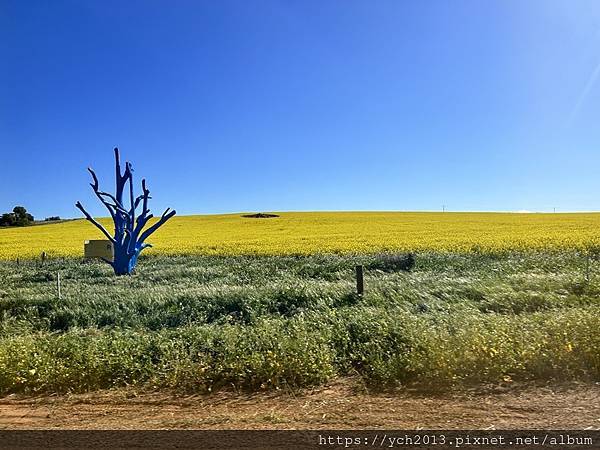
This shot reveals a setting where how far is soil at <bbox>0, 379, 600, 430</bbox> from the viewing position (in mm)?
4094

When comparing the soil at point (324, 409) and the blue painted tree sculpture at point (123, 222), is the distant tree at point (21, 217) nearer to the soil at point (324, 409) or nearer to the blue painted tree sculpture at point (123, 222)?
the blue painted tree sculpture at point (123, 222)

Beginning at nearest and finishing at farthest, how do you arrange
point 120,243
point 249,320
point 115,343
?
point 115,343
point 249,320
point 120,243

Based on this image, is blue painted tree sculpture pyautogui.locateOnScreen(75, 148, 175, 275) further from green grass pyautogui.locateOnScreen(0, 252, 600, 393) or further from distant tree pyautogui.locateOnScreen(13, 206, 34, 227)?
distant tree pyautogui.locateOnScreen(13, 206, 34, 227)

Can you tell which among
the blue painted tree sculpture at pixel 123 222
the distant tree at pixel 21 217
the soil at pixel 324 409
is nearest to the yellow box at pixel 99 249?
the blue painted tree sculpture at pixel 123 222

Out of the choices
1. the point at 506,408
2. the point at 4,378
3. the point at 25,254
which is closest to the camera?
the point at 506,408

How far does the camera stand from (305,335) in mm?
6645

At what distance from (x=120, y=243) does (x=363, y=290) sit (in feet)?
39.8

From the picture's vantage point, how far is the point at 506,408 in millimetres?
4363

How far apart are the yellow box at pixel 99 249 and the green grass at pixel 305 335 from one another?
257 inches

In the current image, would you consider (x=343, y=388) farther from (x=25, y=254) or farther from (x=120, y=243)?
(x=25, y=254)

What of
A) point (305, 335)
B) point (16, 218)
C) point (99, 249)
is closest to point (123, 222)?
point (99, 249)

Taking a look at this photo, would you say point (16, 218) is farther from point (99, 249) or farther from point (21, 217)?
point (99, 249)

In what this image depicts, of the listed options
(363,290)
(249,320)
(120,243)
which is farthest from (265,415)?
(120,243)

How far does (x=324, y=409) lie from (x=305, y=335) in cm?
212
